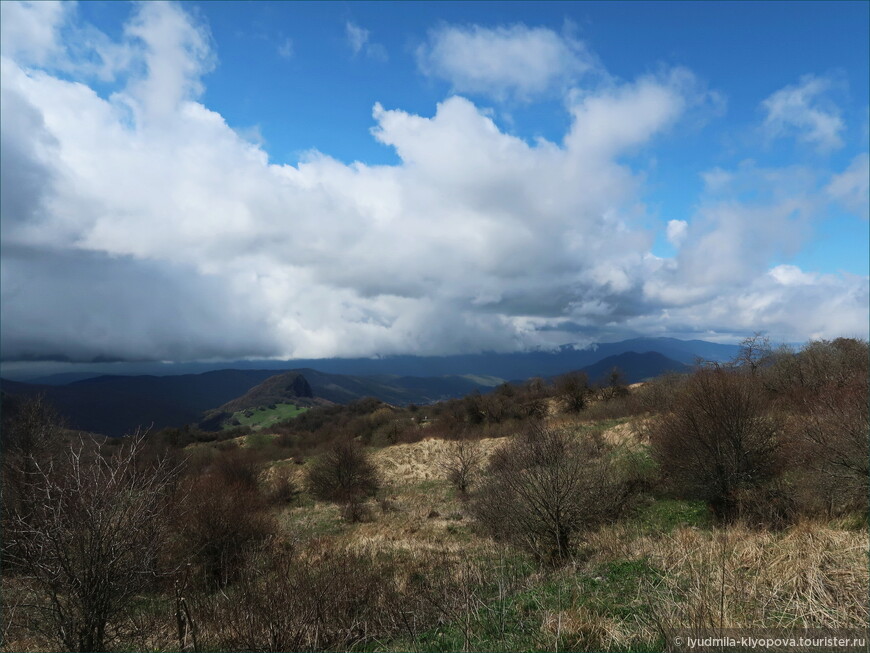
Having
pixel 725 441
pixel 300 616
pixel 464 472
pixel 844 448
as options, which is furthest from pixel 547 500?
pixel 464 472

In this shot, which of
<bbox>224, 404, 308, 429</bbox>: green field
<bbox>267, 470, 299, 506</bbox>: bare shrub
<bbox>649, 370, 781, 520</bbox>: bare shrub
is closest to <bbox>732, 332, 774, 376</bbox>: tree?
<bbox>649, 370, 781, 520</bbox>: bare shrub

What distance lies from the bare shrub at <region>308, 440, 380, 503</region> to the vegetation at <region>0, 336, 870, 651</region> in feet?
11.9

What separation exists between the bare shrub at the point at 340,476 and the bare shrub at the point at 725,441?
91.0ft

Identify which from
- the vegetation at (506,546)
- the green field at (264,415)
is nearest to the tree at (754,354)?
the vegetation at (506,546)

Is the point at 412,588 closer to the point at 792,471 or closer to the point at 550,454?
the point at 550,454

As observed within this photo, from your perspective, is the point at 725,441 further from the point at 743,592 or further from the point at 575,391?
the point at 575,391

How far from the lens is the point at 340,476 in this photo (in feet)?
124

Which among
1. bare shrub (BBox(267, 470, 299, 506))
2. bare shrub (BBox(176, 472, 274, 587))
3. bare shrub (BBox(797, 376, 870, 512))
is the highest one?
bare shrub (BBox(797, 376, 870, 512))

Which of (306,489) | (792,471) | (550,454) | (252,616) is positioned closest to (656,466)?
(792,471)

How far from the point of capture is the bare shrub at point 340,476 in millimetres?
37250

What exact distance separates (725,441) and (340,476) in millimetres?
31030

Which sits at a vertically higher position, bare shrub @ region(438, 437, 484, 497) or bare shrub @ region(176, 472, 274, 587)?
bare shrub @ region(176, 472, 274, 587)

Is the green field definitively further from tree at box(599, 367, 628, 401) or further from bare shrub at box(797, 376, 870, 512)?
bare shrub at box(797, 376, 870, 512)

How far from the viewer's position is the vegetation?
6.88 metres
